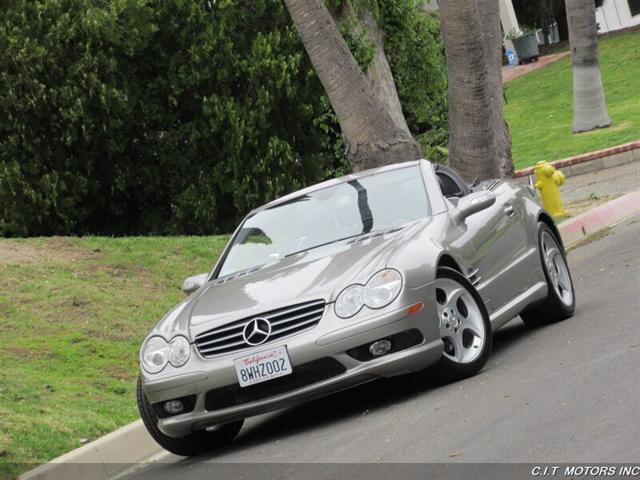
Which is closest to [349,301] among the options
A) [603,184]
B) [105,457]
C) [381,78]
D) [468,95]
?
[105,457]

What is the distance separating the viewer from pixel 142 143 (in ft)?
75.4

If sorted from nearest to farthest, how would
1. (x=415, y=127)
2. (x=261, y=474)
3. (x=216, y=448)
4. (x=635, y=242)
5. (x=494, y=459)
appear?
(x=494, y=459) → (x=261, y=474) → (x=216, y=448) → (x=635, y=242) → (x=415, y=127)

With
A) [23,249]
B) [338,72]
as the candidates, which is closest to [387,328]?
[338,72]

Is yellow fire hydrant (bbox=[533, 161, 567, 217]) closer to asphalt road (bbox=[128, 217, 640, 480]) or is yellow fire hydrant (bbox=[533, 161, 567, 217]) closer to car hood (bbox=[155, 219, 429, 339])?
asphalt road (bbox=[128, 217, 640, 480])

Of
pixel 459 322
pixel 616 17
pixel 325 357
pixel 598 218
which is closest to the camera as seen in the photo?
pixel 325 357

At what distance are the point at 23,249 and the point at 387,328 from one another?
412 inches

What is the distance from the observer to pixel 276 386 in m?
8.68

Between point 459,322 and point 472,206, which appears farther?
point 472,206

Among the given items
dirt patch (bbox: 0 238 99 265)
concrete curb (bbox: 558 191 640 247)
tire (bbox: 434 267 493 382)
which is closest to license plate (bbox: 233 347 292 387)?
tire (bbox: 434 267 493 382)

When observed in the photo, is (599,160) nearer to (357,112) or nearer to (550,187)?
(550,187)

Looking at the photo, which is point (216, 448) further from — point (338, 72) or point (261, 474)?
point (338, 72)

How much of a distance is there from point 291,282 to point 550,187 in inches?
445

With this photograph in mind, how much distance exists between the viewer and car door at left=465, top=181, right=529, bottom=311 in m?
9.92

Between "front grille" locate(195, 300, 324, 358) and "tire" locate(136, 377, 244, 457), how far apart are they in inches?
27.5
